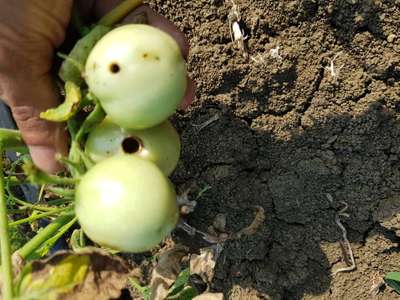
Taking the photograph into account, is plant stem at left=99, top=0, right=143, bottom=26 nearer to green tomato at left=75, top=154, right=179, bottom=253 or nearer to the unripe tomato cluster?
the unripe tomato cluster

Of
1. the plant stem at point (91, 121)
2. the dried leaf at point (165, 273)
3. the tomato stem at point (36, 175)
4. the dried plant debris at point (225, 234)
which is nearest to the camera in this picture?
the tomato stem at point (36, 175)

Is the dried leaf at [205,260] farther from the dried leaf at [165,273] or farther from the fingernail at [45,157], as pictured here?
the fingernail at [45,157]

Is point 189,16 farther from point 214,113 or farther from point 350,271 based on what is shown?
point 350,271

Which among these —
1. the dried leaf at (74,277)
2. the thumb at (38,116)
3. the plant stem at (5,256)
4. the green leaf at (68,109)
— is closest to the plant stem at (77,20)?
the thumb at (38,116)

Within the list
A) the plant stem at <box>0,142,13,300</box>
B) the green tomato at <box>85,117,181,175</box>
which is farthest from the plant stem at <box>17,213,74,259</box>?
the green tomato at <box>85,117,181,175</box>

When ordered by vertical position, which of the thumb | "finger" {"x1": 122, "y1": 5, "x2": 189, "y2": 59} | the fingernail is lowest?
the fingernail

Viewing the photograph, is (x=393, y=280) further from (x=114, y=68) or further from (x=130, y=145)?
(x=114, y=68)
